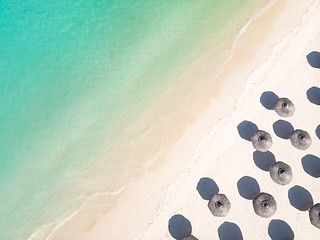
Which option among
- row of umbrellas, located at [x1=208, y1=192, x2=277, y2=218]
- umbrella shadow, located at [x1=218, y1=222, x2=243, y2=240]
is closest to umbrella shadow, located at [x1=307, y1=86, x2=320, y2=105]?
row of umbrellas, located at [x1=208, y1=192, x2=277, y2=218]

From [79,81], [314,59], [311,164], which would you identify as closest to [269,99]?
[314,59]

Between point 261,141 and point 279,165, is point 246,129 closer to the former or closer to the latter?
point 261,141

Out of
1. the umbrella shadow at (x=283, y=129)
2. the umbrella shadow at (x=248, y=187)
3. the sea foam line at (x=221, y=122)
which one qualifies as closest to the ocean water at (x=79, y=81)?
the sea foam line at (x=221, y=122)

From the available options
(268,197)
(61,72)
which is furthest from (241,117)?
(61,72)

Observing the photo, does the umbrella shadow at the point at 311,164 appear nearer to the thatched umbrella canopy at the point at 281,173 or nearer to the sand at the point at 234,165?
the sand at the point at 234,165

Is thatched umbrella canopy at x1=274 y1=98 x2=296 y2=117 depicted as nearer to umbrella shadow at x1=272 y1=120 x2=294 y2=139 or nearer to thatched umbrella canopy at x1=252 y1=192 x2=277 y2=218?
umbrella shadow at x1=272 y1=120 x2=294 y2=139

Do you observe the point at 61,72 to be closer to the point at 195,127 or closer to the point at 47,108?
the point at 47,108
